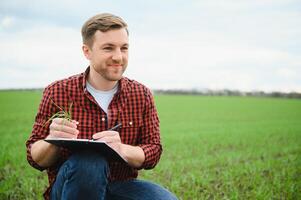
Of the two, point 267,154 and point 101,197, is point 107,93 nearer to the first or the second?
point 101,197

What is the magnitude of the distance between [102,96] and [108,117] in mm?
216

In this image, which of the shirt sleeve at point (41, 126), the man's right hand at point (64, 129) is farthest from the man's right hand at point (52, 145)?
the shirt sleeve at point (41, 126)

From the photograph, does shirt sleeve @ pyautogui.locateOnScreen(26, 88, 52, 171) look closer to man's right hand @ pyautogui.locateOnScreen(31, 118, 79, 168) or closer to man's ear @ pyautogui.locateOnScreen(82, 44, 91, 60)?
man's right hand @ pyautogui.locateOnScreen(31, 118, 79, 168)

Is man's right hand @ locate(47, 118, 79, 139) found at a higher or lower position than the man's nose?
lower

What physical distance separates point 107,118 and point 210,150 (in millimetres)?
7327

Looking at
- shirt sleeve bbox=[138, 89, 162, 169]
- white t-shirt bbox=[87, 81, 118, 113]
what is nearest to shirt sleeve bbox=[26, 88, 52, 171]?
white t-shirt bbox=[87, 81, 118, 113]

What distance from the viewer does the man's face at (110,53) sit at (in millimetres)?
3008

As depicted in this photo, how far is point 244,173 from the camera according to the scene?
679 centimetres

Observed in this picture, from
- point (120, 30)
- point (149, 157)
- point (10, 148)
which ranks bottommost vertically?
point (10, 148)

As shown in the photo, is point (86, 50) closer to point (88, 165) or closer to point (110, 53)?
point (110, 53)

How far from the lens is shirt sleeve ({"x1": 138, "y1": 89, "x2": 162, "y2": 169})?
9.85ft

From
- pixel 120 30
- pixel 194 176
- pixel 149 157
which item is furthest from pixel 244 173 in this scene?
pixel 120 30

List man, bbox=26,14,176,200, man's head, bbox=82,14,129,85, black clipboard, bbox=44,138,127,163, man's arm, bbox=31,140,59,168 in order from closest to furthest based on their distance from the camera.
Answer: black clipboard, bbox=44,138,127,163, man's arm, bbox=31,140,59,168, man, bbox=26,14,176,200, man's head, bbox=82,14,129,85

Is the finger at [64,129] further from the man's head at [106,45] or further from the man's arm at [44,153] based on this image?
the man's head at [106,45]
